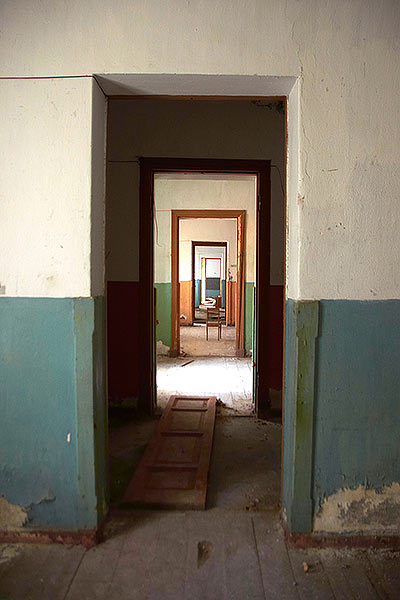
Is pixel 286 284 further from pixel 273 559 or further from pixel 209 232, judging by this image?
pixel 209 232

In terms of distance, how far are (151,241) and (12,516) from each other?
2440 mm

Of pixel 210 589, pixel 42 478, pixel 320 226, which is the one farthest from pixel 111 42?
pixel 210 589

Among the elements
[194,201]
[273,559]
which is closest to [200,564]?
[273,559]

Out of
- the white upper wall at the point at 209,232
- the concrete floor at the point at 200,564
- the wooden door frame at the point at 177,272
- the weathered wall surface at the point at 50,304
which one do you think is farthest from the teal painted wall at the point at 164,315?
the weathered wall surface at the point at 50,304

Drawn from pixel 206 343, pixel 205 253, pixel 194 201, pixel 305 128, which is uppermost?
pixel 205 253

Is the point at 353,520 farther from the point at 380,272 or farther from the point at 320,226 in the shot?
the point at 320,226

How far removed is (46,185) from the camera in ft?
6.15

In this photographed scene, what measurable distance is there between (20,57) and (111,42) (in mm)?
407

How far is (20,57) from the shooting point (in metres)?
1.86

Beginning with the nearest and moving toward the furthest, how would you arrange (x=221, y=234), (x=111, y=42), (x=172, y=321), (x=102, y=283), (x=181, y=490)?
1. (x=111, y=42)
2. (x=102, y=283)
3. (x=181, y=490)
4. (x=172, y=321)
5. (x=221, y=234)

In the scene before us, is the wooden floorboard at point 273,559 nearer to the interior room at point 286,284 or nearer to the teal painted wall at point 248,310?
the interior room at point 286,284

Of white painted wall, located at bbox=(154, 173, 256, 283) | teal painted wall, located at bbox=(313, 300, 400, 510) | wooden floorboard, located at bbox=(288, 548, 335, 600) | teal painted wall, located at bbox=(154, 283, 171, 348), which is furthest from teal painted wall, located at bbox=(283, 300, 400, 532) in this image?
teal painted wall, located at bbox=(154, 283, 171, 348)

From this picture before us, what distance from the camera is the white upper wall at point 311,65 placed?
72.3 inches

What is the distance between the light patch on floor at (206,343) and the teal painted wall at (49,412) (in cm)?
470
